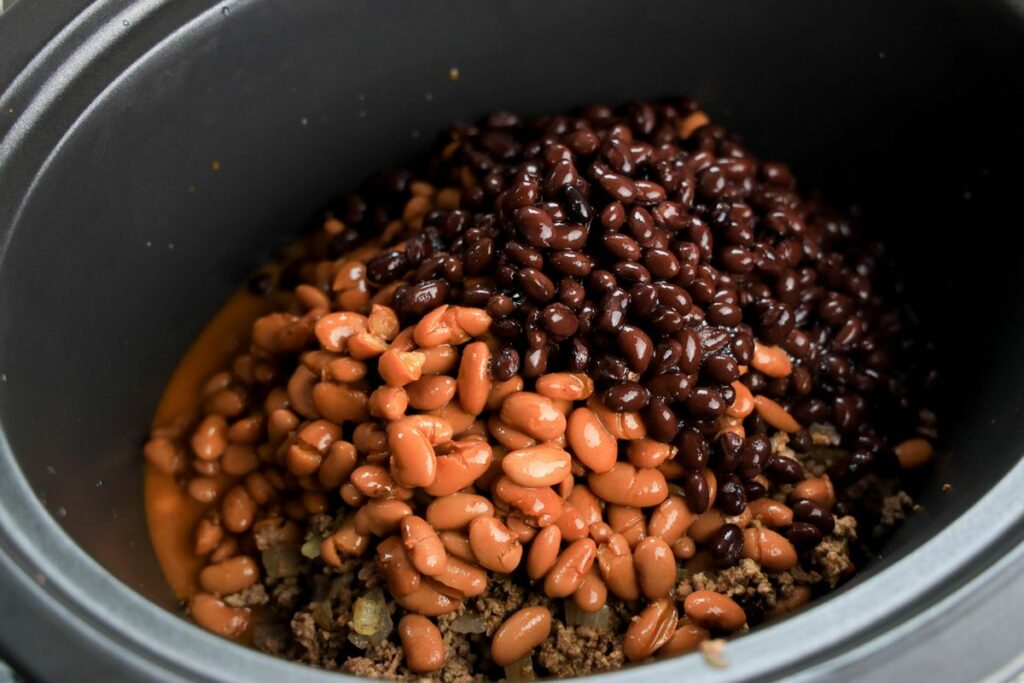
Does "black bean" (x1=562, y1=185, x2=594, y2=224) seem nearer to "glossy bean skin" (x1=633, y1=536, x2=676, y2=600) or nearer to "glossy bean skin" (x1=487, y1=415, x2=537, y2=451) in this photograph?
"glossy bean skin" (x1=487, y1=415, x2=537, y2=451)

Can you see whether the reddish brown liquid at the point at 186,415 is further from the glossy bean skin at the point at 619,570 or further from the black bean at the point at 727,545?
the black bean at the point at 727,545

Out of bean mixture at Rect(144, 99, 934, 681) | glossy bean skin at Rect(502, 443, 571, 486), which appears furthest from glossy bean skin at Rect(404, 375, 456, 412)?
glossy bean skin at Rect(502, 443, 571, 486)

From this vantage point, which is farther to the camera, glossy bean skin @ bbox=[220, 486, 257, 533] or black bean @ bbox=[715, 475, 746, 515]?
glossy bean skin @ bbox=[220, 486, 257, 533]

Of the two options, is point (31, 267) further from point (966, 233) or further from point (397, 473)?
point (966, 233)

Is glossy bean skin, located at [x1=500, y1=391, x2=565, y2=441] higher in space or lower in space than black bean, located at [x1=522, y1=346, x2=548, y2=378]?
lower

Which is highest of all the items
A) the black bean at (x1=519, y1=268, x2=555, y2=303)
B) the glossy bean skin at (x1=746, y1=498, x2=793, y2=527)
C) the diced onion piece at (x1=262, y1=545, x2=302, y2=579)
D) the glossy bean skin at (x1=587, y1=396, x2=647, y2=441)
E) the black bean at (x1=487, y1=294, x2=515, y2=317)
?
the black bean at (x1=519, y1=268, x2=555, y2=303)

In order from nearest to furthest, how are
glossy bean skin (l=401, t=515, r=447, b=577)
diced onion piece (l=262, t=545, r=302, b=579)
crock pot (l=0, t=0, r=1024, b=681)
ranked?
crock pot (l=0, t=0, r=1024, b=681) → glossy bean skin (l=401, t=515, r=447, b=577) → diced onion piece (l=262, t=545, r=302, b=579)

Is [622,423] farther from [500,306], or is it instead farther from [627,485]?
[500,306]

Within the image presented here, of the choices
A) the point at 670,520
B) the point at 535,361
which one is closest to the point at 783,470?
the point at 670,520
